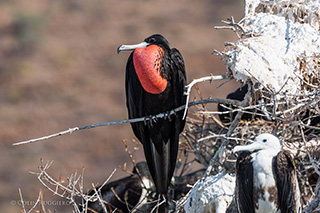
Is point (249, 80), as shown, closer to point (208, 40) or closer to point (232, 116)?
point (232, 116)

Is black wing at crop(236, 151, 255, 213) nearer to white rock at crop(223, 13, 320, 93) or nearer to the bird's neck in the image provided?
white rock at crop(223, 13, 320, 93)

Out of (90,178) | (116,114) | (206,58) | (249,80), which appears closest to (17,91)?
(116,114)

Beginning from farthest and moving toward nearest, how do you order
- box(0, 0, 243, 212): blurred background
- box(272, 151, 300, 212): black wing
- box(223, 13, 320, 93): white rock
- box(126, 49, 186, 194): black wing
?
box(0, 0, 243, 212): blurred background < box(126, 49, 186, 194): black wing < box(223, 13, 320, 93): white rock < box(272, 151, 300, 212): black wing

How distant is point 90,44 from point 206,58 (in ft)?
9.34

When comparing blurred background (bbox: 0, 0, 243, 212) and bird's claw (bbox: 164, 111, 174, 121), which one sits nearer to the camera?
bird's claw (bbox: 164, 111, 174, 121)

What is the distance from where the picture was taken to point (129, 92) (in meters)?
3.25

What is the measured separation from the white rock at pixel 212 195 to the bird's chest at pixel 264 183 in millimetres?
396

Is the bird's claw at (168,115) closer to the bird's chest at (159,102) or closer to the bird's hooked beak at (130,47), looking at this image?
the bird's chest at (159,102)

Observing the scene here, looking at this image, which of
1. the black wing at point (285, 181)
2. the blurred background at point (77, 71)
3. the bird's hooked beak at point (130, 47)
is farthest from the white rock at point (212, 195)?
the blurred background at point (77, 71)

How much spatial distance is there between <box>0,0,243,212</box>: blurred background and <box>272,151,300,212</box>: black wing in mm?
4949

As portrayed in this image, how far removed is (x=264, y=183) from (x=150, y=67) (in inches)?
38.7

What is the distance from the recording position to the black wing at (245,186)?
8.11ft

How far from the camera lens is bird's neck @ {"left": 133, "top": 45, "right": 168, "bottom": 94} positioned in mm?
2980

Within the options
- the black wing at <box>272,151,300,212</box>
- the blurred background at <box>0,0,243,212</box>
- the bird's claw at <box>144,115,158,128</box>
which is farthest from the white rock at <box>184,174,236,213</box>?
the blurred background at <box>0,0,243,212</box>
